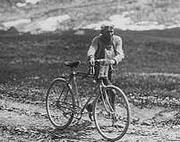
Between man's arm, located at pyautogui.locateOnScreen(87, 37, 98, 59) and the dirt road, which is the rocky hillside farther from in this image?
man's arm, located at pyautogui.locateOnScreen(87, 37, 98, 59)

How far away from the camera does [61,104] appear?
10633 mm

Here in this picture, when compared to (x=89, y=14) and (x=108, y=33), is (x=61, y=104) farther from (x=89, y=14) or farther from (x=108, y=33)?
(x=89, y=14)

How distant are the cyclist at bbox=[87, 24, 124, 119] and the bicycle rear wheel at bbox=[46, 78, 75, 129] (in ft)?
2.40

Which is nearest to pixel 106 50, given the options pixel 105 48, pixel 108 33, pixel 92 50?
pixel 105 48

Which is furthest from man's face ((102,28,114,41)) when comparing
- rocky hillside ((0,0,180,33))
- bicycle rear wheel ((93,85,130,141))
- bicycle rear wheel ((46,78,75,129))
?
rocky hillside ((0,0,180,33))

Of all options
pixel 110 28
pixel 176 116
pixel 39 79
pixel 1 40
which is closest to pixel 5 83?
pixel 39 79

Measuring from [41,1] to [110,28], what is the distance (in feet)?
156

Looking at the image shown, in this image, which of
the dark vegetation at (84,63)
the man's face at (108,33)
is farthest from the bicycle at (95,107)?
the dark vegetation at (84,63)

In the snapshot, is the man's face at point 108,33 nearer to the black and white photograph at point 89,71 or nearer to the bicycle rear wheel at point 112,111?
the black and white photograph at point 89,71

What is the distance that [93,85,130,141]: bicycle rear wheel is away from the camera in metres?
9.20

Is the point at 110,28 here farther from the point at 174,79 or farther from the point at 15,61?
the point at 15,61

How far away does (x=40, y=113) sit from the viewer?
12.8 m

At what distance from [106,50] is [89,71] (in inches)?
28.4

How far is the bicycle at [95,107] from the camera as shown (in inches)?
367
